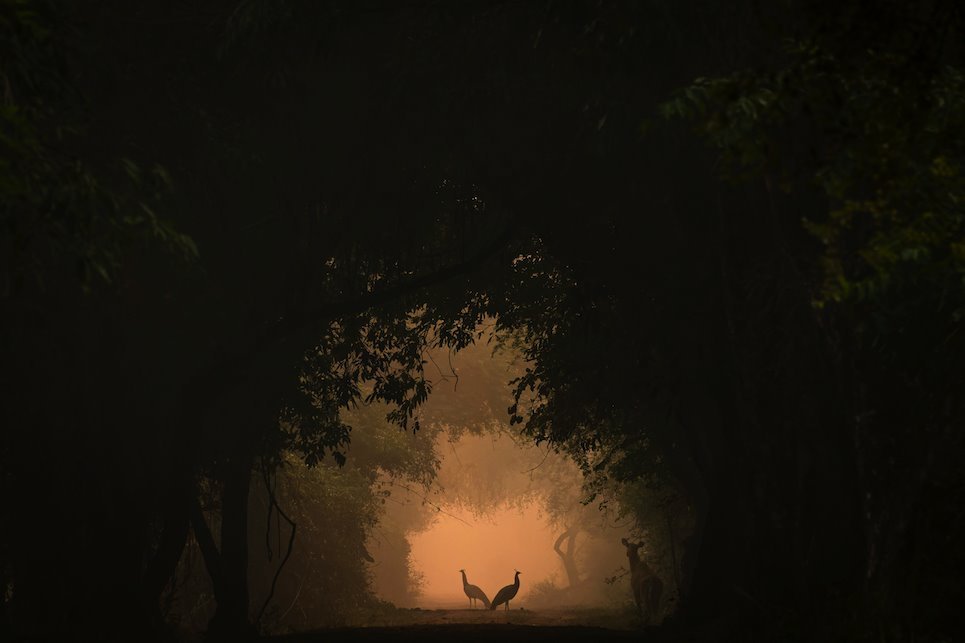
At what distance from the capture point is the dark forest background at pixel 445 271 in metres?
8.25

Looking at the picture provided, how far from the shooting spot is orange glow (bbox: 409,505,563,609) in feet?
317

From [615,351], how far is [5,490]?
8.20m

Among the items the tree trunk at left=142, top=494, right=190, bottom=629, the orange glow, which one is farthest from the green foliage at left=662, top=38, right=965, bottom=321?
the orange glow

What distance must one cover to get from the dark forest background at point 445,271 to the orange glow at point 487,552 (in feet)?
252

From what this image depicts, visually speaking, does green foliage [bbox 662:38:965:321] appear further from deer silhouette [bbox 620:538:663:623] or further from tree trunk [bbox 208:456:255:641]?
deer silhouette [bbox 620:538:663:623]

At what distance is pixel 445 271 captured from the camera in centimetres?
1324

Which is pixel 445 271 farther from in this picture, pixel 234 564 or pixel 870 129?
pixel 870 129

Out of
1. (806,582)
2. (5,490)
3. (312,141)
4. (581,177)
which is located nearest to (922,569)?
(806,582)

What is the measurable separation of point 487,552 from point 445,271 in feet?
323

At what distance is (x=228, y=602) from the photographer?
1573cm

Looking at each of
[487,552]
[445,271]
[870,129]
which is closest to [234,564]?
[445,271]

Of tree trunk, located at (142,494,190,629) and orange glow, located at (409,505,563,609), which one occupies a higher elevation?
orange glow, located at (409,505,563,609)

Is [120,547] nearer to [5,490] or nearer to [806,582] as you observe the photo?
[5,490]

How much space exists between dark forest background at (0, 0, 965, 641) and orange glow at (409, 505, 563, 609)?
76.9 m
